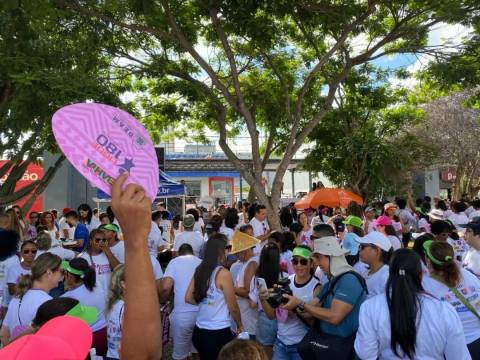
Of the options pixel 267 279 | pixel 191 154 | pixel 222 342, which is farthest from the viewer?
pixel 191 154

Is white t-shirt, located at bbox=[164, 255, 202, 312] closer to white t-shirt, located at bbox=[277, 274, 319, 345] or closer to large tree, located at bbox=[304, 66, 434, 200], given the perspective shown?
white t-shirt, located at bbox=[277, 274, 319, 345]

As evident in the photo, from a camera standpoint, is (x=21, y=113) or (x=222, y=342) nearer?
(x=222, y=342)

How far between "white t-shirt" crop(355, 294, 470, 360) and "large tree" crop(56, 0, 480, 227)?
7183 mm

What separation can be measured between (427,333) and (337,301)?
0.77 m

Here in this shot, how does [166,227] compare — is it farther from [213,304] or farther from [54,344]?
[54,344]

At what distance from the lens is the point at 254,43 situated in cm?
1046

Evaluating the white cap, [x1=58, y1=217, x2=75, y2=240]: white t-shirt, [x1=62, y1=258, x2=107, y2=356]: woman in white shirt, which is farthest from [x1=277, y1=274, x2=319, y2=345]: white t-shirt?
[x1=58, y1=217, x2=75, y2=240]: white t-shirt

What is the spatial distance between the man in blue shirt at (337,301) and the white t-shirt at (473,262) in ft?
5.73

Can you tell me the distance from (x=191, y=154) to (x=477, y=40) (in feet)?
107

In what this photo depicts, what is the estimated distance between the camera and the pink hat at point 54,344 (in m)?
1.06

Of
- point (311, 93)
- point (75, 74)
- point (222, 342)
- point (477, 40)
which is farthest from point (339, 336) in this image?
point (311, 93)

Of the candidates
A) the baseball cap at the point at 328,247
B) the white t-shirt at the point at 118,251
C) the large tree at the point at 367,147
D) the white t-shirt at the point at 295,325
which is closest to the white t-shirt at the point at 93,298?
the white t-shirt at the point at 118,251

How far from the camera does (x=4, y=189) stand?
863 centimetres

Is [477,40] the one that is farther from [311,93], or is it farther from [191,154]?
[191,154]
